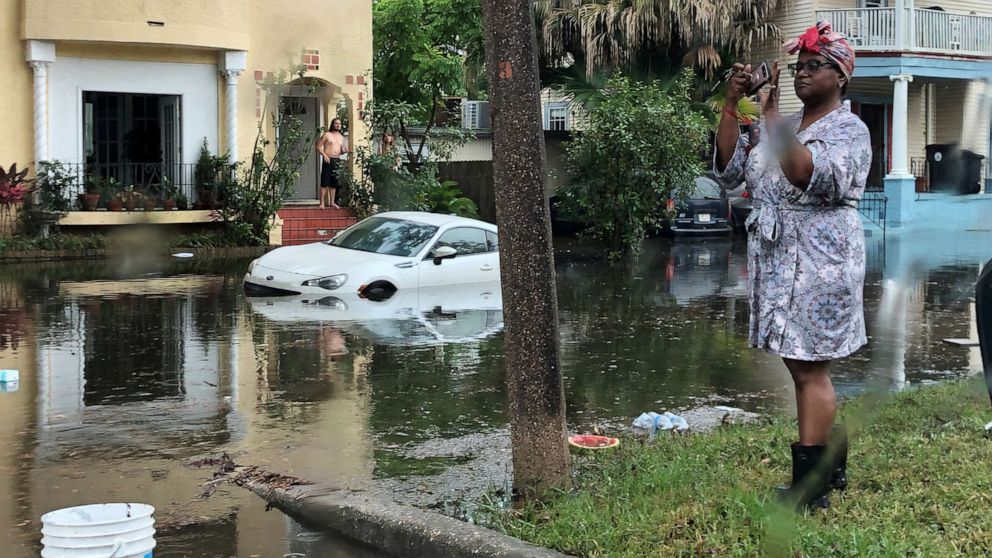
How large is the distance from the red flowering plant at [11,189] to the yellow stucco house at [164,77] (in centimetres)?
58

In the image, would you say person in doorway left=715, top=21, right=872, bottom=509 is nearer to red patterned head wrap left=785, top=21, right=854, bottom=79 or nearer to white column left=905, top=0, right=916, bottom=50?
red patterned head wrap left=785, top=21, right=854, bottom=79

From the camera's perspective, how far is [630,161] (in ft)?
68.9

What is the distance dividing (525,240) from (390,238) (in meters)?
10.2

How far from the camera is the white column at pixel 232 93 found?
73.9 feet

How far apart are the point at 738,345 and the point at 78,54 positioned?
14472 millimetres

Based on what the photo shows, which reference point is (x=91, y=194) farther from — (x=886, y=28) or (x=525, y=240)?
(x=886, y=28)

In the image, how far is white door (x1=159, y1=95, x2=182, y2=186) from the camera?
22641mm

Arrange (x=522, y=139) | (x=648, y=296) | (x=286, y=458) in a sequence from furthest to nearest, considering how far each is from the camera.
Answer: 1. (x=648, y=296)
2. (x=286, y=458)
3. (x=522, y=139)

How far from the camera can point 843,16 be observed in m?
30.7

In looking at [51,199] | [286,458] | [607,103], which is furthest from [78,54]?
[286,458]

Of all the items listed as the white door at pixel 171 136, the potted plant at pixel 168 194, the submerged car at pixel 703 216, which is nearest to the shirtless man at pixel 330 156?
the white door at pixel 171 136

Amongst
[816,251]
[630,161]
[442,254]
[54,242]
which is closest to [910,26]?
[630,161]

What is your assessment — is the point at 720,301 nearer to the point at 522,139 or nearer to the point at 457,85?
the point at 522,139

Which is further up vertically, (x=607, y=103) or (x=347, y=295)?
(x=607, y=103)
